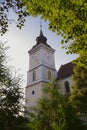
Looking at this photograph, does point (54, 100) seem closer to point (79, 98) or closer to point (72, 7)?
point (79, 98)

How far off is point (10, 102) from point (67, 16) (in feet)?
34.7

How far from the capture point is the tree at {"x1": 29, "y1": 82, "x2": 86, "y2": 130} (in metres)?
11.4

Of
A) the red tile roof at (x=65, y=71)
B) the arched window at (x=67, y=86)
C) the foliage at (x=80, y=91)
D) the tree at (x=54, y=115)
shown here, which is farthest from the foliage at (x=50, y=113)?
the red tile roof at (x=65, y=71)

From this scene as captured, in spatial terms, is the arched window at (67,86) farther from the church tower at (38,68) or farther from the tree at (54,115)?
the tree at (54,115)

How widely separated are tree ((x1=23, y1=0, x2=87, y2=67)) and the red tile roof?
107 feet

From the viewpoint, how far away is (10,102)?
16672 millimetres

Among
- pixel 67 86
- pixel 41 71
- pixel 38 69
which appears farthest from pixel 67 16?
pixel 38 69

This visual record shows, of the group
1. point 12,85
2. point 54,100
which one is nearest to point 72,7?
point 54,100

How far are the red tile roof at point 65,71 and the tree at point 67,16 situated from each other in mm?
32594

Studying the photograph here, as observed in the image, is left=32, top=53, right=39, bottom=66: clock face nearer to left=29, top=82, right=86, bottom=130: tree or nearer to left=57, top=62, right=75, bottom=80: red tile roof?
left=57, top=62, right=75, bottom=80: red tile roof

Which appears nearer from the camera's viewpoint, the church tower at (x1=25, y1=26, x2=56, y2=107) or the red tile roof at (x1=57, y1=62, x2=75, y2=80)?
the church tower at (x1=25, y1=26, x2=56, y2=107)

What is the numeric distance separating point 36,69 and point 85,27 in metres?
36.8

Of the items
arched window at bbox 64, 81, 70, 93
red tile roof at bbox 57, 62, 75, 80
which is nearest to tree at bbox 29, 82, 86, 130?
arched window at bbox 64, 81, 70, 93

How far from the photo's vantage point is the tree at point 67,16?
750 cm
